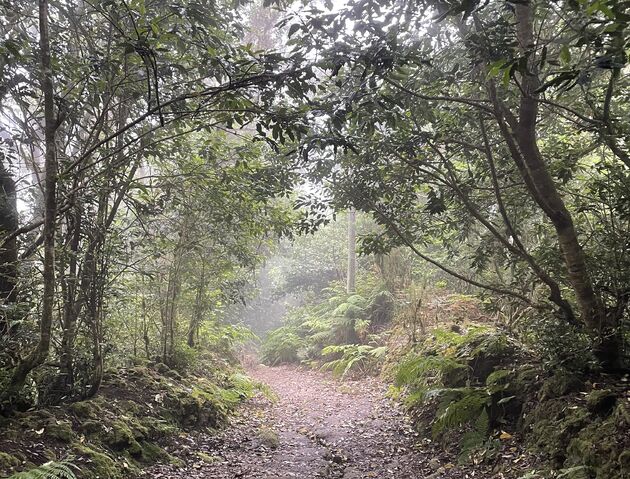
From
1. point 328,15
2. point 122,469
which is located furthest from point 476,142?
point 122,469

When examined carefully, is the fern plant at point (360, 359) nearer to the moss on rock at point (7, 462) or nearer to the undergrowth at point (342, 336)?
the undergrowth at point (342, 336)

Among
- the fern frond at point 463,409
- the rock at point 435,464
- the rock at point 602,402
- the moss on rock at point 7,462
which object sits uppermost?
the rock at point 602,402

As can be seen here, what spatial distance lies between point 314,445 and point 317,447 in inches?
4.9

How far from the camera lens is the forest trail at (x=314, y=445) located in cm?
529

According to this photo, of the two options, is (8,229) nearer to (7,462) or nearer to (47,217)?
(47,217)

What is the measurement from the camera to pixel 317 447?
657cm

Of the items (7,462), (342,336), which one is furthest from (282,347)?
(7,462)

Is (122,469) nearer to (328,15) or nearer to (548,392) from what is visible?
(548,392)

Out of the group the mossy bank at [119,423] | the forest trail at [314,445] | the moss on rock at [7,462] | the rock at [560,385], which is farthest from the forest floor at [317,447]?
the moss on rock at [7,462]

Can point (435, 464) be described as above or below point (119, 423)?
below

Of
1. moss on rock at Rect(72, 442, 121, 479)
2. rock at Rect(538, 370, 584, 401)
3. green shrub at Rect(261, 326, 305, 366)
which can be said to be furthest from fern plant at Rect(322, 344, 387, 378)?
moss on rock at Rect(72, 442, 121, 479)

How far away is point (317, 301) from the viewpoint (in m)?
19.2

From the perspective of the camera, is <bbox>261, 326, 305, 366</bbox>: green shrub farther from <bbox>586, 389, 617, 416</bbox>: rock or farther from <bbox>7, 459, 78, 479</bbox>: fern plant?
<bbox>7, 459, 78, 479</bbox>: fern plant

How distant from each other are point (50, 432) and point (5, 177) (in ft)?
9.54
